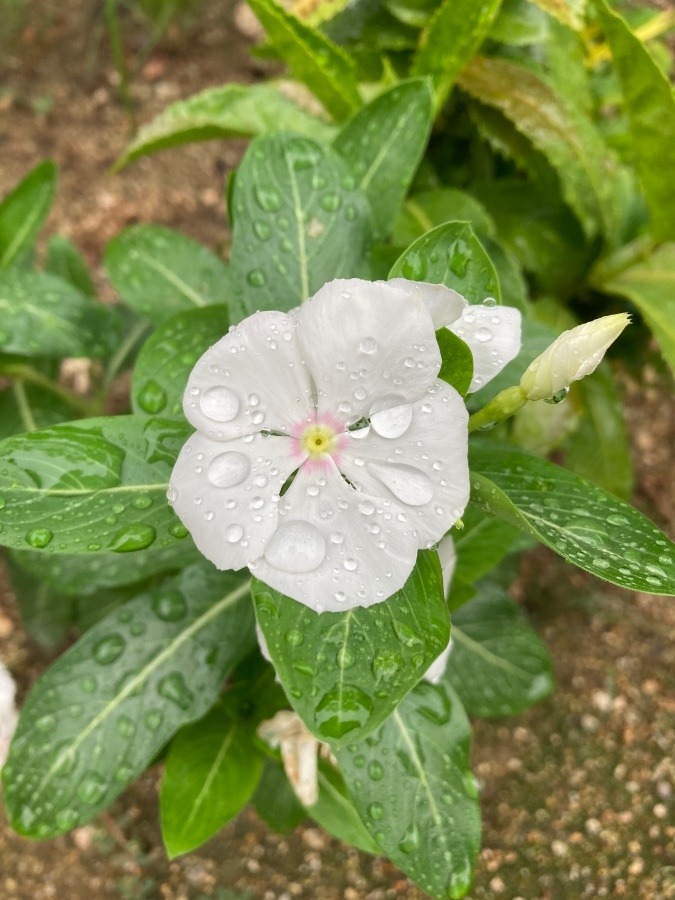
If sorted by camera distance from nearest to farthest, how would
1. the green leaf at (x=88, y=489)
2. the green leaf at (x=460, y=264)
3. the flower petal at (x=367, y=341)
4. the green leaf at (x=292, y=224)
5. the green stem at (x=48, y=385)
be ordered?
the flower petal at (x=367, y=341) < the green leaf at (x=88, y=489) < the green leaf at (x=460, y=264) < the green leaf at (x=292, y=224) < the green stem at (x=48, y=385)

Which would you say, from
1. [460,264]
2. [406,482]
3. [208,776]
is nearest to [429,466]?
[406,482]

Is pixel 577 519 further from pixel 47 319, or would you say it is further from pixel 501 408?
pixel 47 319

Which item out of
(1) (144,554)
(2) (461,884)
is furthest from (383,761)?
(1) (144,554)

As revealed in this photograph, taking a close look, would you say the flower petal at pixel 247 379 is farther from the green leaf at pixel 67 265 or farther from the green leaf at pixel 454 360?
the green leaf at pixel 67 265

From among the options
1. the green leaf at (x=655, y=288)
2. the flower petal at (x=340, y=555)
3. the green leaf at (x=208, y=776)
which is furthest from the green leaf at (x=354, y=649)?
the green leaf at (x=655, y=288)

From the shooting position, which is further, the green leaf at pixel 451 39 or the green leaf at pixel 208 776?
the green leaf at pixel 451 39

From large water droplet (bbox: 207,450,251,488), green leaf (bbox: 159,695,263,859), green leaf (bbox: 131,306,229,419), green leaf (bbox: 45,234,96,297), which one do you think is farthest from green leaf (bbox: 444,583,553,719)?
green leaf (bbox: 45,234,96,297)
